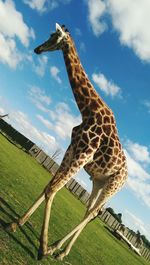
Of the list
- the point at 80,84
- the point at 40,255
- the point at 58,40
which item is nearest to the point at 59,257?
the point at 40,255

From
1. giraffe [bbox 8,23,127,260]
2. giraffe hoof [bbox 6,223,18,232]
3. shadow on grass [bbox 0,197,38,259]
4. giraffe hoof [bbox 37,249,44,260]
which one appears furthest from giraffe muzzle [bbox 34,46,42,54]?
giraffe hoof [bbox 37,249,44,260]

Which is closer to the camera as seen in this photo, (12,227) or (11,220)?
(12,227)

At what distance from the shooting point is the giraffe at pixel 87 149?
26.9ft

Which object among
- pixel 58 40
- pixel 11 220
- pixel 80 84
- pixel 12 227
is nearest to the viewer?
pixel 12 227

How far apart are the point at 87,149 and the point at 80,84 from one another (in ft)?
5.63

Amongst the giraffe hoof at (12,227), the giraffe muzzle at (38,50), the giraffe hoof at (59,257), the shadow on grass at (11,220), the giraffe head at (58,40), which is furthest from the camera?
the giraffe muzzle at (38,50)

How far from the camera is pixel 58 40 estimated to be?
906 centimetres

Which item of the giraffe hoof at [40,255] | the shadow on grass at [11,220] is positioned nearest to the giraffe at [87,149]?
the shadow on grass at [11,220]

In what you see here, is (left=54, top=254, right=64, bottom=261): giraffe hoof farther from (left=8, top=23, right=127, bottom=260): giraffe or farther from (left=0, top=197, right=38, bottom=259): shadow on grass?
(left=0, top=197, right=38, bottom=259): shadow on grass

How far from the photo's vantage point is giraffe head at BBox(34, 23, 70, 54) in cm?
903

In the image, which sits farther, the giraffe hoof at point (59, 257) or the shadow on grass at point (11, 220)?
the giraffe hoof at point (59, 257)

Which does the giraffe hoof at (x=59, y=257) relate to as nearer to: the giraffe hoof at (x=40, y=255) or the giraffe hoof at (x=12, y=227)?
the giraffe hoof at (x=40, y=255)

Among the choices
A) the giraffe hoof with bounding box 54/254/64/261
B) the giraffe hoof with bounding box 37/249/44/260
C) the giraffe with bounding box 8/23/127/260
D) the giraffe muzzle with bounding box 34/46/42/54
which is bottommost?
the giraffe hoof with bounding box 37/249/44/260

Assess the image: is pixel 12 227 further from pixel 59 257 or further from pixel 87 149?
pixel 87 149
